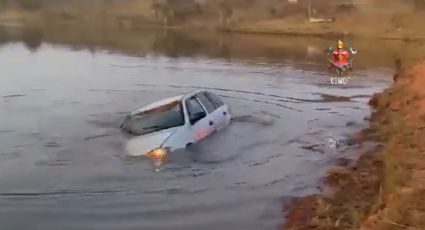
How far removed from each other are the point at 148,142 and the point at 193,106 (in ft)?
6.78

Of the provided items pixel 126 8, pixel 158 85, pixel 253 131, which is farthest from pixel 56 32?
pixel 253 131

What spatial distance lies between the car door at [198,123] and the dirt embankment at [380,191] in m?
A: 4.01

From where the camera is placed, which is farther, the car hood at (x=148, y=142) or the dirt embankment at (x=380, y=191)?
the car hood at (x=148, y=142)

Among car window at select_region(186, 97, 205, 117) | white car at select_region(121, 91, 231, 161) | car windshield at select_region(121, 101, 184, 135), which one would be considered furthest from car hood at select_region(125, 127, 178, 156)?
car window at select_region(186, 97, 205, 117)

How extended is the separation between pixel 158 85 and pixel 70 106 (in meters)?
7.02

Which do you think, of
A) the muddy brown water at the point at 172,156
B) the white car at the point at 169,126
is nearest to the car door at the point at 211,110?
the white car at the point at 169,126

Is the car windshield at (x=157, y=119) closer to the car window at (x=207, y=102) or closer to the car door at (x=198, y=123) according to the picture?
the car door at (x=198, y=123)

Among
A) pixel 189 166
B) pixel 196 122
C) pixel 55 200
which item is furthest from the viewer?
pixel 196 122

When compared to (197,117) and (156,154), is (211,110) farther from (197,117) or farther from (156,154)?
(156,154)

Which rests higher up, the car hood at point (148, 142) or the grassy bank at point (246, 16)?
the car hood at point (148, 142)

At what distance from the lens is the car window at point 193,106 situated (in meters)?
17.9

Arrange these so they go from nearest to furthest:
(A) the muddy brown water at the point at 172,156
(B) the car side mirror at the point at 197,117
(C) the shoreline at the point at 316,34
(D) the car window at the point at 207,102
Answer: (A) the muddy brown water at the point at 172,156 < (B) the car side mirror at the point at 197,117 < (D) the car window at the point at 207,102 < (C) the shoreline at the point at 316,34

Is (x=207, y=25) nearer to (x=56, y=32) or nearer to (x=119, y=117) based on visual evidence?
(x=56, y=32)

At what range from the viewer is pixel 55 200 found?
1394cm
